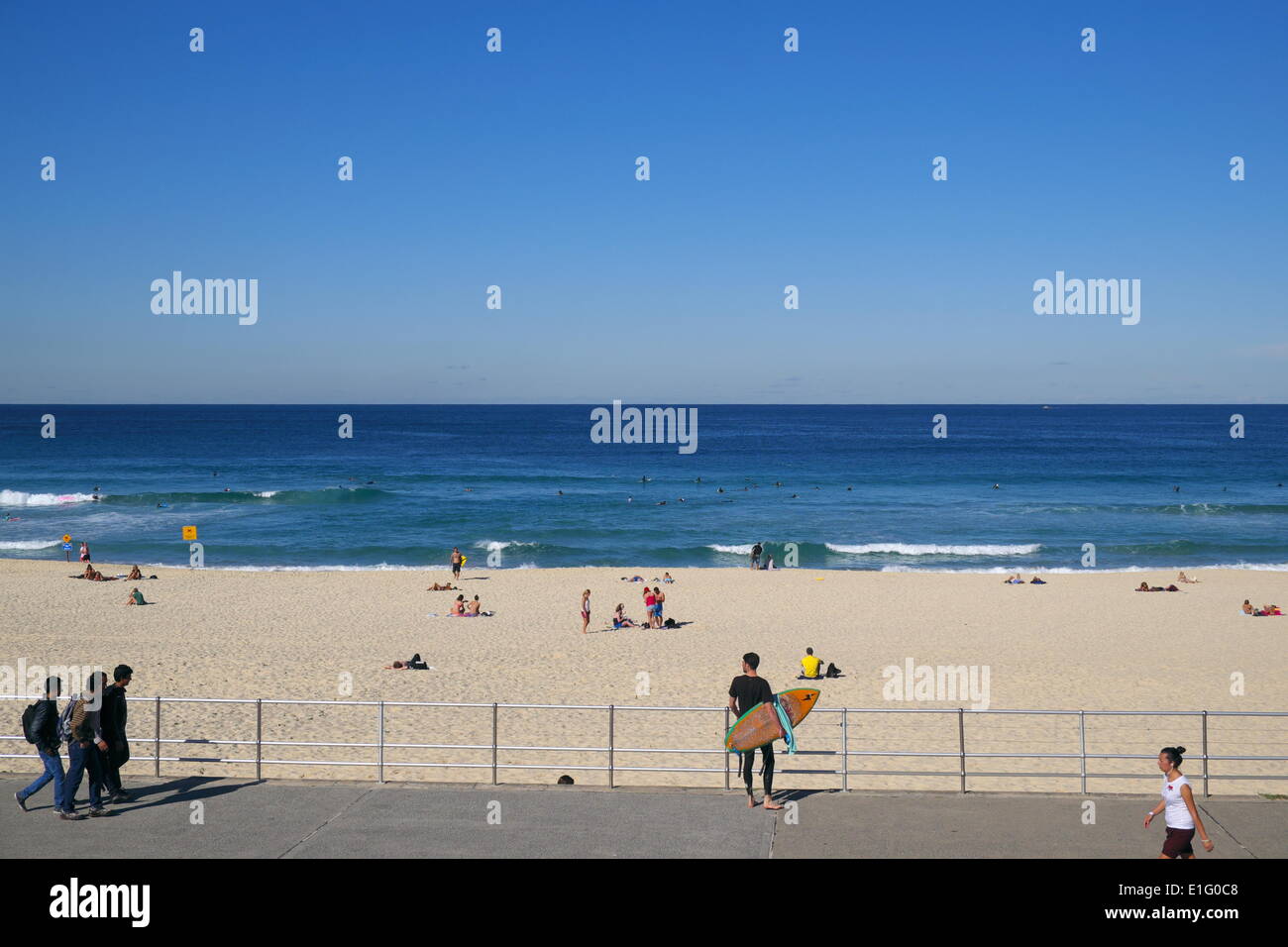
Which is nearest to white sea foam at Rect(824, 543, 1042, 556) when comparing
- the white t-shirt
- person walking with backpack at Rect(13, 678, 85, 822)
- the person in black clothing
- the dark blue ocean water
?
the dark blue ocean water

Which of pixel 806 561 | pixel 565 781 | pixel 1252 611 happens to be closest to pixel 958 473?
pixel 806 561

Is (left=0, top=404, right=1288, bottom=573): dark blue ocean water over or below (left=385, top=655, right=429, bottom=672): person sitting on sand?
over

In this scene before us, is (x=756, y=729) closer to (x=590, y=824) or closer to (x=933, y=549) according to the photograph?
(x=590, y=824)

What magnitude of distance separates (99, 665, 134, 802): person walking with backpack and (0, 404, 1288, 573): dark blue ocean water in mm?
30626

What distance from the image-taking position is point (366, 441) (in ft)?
393

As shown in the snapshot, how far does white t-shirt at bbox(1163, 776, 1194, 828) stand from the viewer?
7.23 meters

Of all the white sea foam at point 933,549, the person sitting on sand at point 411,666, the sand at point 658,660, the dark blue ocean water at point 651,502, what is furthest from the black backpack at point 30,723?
the white sea foam at point 933,549

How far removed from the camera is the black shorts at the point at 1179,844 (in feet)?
23.7

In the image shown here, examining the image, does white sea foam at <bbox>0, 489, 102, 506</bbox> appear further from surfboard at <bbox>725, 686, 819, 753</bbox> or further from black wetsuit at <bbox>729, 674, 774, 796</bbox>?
surfboard at <bbox>725, 686, 819, 753</bbox>

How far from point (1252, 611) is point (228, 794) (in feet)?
92.7

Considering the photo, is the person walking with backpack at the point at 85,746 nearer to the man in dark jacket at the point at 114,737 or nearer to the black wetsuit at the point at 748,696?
the man in dark jacket at the point at 114,737

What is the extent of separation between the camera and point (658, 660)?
2166cm

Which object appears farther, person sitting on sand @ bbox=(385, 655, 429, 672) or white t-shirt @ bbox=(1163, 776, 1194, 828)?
person sitting on sand @ bbox=(385, 655, 429, 672)
